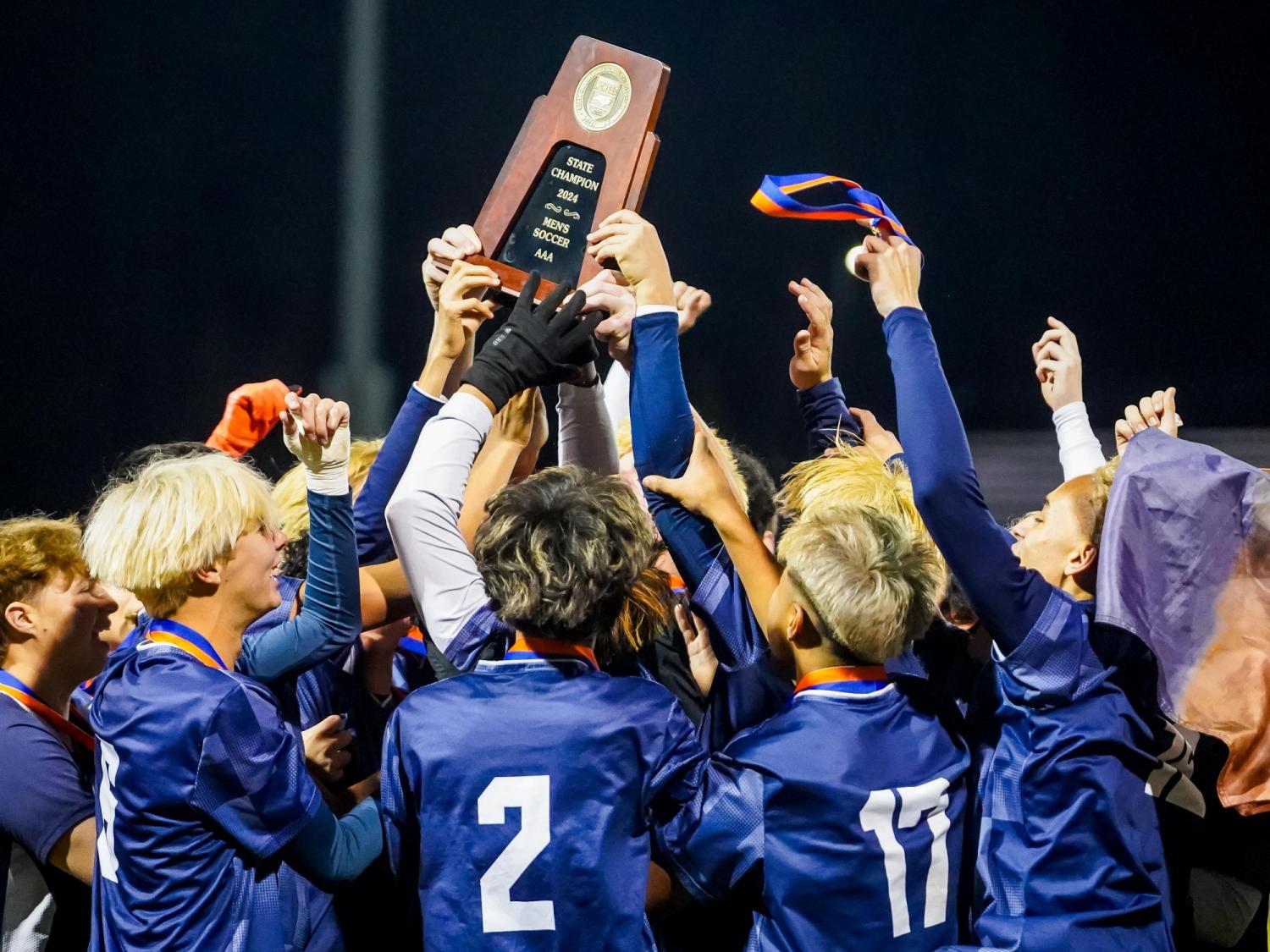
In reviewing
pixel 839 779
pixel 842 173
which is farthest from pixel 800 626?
pixel 842 173

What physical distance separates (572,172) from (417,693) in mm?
998

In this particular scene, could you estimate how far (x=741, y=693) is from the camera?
5.44ft

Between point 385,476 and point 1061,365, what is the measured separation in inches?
48.8

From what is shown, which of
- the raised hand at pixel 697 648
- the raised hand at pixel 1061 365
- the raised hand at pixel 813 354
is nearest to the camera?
the raised hand at pixel 697 648

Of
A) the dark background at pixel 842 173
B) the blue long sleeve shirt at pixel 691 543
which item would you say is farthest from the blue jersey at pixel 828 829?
the dark background at pixel 842 173

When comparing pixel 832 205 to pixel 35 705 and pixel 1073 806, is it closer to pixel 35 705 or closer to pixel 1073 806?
pixel 1073 806

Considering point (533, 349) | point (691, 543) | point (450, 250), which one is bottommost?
point (691, 543)

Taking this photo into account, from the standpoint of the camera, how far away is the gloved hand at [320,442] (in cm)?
161

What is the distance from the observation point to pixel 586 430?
2131mm

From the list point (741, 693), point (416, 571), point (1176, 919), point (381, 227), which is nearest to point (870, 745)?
point (741, 693)

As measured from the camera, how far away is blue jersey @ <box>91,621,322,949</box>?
1.43m

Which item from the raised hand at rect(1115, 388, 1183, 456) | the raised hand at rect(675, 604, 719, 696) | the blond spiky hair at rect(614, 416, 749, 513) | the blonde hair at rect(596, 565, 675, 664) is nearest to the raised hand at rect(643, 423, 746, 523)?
the blonde hair at rect(596, 565, 675, 664)

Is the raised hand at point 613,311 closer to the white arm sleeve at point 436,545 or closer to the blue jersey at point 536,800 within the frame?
the white arm sleeve at point 436,545

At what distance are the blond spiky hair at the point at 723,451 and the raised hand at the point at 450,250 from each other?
43cm
